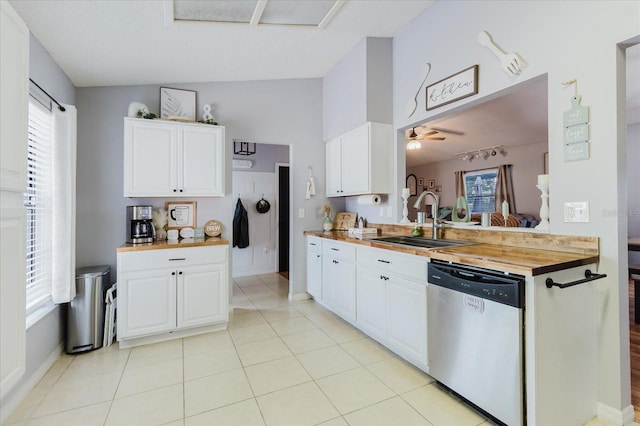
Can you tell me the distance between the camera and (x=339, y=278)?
313cm

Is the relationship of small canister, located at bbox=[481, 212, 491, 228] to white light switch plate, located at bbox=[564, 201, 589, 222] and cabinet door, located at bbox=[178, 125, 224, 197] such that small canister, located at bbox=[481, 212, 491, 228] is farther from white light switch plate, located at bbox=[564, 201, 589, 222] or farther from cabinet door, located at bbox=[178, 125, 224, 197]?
cabinet door, located at bbox=[178, 125, 224, 197]

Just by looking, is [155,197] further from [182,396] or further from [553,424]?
[553,424]

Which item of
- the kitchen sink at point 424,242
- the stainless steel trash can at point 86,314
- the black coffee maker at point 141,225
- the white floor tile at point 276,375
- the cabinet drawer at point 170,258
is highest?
the black coffee maker at point 141,225

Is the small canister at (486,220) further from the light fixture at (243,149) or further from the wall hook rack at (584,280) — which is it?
the light fixture at (243,149)

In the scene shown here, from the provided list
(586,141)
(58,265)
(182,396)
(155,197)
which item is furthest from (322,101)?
(182,396)

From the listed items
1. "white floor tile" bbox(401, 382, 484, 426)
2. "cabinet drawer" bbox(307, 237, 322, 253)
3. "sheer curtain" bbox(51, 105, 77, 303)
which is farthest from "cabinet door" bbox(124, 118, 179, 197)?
"white floor tile" bbox(401, 382, 484, 426)

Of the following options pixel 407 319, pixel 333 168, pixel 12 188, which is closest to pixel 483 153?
pixel 333 168

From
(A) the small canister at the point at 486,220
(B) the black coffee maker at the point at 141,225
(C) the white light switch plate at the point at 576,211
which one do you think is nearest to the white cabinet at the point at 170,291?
(B) the black coffee maker at the point at 141,225

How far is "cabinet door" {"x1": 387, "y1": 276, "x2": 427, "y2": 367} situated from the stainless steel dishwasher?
71 millimetres

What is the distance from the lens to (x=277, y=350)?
8.37 ft

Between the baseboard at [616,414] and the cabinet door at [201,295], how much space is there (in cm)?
282

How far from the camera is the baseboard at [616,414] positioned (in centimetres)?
163

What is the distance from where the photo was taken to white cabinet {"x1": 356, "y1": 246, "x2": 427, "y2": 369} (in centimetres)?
211

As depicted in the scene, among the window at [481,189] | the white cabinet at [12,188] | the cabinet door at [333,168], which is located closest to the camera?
the white cabinet at [12,188]
